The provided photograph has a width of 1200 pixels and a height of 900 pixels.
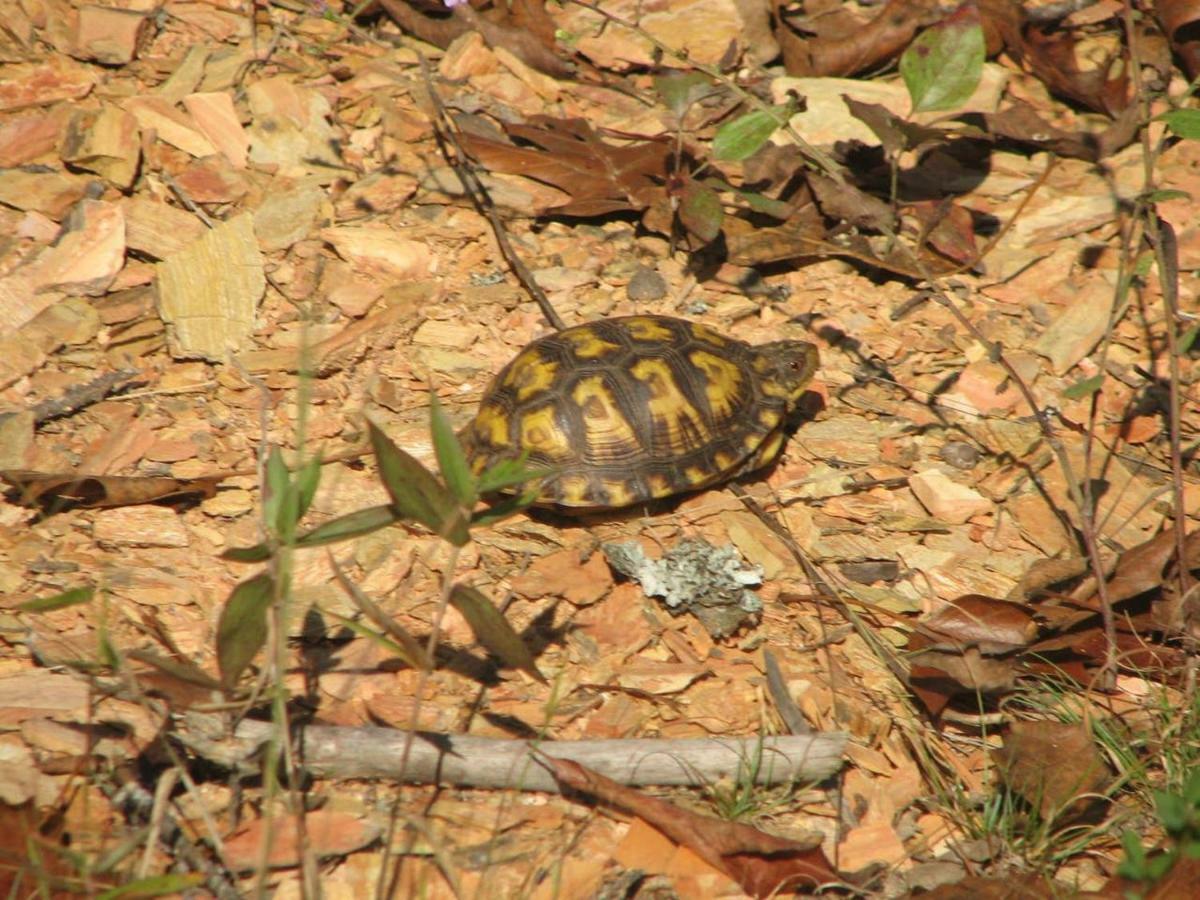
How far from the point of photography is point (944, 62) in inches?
157

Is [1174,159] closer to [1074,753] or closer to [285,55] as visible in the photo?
[1074,753]

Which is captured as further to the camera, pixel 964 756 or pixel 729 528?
pixel 729 528

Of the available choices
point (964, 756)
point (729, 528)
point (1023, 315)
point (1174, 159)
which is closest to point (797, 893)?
point (964, 756)

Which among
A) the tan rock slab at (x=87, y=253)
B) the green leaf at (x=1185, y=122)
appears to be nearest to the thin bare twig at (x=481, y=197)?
the tan rock slab at (x=87, y=253)

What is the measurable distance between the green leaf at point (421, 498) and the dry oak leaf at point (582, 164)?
2648 millimetres

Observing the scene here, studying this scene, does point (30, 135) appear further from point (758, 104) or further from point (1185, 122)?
point (1185, 122)

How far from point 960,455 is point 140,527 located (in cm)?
281

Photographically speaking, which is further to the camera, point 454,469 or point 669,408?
point 669,408

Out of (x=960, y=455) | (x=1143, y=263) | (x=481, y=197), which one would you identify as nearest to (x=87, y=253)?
(x=481, y=197)

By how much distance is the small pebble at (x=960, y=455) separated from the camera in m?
4.07

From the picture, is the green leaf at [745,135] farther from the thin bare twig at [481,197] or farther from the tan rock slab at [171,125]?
the tan rock slab at [171,125]

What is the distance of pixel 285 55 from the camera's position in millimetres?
5145

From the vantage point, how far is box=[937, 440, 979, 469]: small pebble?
407cm

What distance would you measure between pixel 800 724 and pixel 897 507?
1187mm
